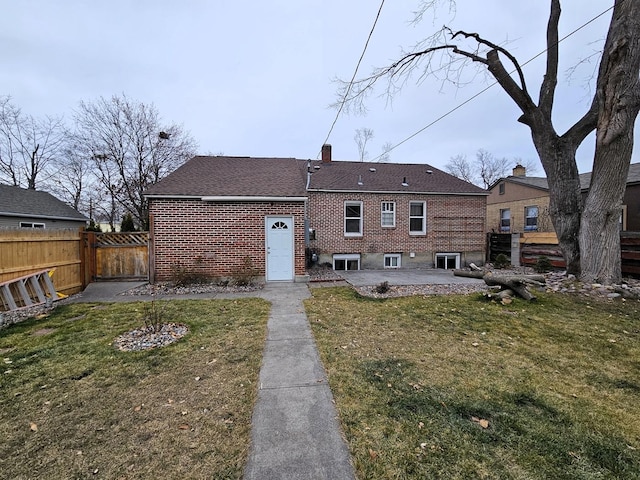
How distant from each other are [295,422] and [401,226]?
1110cm

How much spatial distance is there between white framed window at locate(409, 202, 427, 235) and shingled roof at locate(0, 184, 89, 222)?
19.5 m

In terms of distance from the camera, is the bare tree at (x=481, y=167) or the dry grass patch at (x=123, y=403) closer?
the dry grass patch at (x=123, y=403)

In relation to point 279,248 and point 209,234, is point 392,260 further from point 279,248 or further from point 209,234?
point 209,234

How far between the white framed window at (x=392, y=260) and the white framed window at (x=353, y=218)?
1638mm

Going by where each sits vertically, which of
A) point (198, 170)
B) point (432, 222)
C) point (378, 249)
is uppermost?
point (198, 170)

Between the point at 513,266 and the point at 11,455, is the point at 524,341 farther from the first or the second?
the point at 513,266

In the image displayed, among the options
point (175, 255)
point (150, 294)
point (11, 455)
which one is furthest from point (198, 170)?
point (11, 455)

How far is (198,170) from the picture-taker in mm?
10742

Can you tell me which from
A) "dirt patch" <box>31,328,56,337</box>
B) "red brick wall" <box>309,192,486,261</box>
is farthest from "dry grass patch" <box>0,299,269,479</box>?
"red brick wall" <box>309,192,486,261</box>

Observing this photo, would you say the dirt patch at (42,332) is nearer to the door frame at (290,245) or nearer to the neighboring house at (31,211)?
the door frame at (290,245)

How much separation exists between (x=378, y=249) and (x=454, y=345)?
8.32m

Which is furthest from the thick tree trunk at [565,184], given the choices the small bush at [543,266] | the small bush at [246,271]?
the small bush at [246,271]

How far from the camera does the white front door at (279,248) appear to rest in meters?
9.27

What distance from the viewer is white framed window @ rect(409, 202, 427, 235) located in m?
12.8
